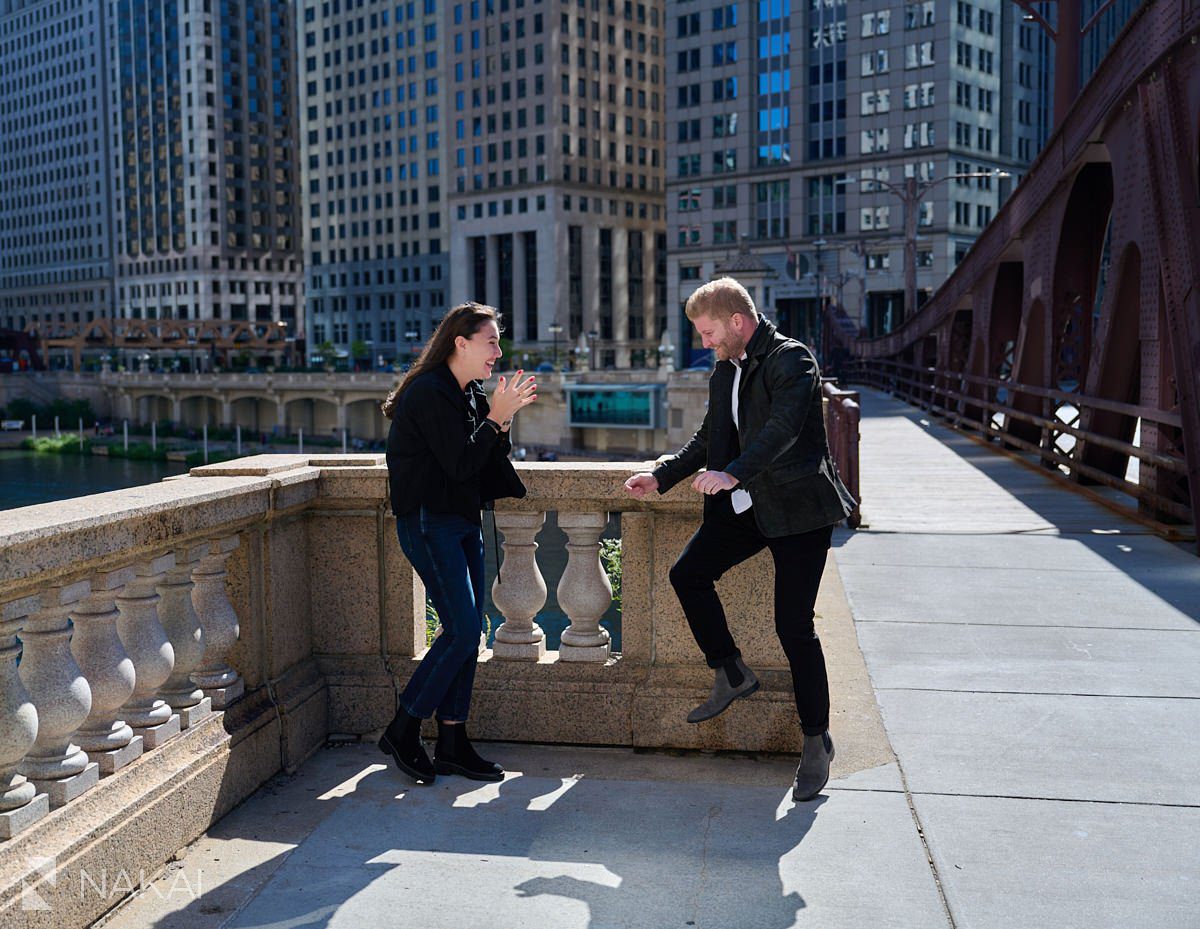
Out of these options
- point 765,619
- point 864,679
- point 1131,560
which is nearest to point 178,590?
point 765,619

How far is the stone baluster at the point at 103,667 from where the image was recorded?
13.5 ft

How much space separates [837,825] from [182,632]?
8.04 feet

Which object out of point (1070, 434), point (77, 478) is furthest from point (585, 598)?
point (77, 478)

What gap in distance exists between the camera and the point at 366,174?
138000mm

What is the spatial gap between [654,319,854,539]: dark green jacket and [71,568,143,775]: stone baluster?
2118mm

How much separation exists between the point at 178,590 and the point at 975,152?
313 ft

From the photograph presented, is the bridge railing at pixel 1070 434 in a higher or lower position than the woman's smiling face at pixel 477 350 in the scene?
lower

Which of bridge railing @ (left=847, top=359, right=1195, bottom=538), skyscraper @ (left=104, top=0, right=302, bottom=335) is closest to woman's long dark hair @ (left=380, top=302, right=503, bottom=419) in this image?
bridge railing @ (left=847, top=359, right=1195, bottom=538)

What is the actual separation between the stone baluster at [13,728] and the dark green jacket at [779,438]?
A: 236 centimetres

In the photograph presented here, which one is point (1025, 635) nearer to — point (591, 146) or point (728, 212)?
point (728, 212)

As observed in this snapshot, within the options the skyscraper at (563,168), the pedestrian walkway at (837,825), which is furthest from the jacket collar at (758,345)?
the skyscraper at (563,168)

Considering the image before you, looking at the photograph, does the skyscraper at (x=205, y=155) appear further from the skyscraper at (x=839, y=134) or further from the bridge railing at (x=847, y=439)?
the bridge railing at (x=847, y=439)

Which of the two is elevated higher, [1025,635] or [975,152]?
[975,152]

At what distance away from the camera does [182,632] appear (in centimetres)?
473
